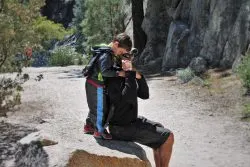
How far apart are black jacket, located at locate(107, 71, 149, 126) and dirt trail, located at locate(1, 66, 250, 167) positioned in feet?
1.39

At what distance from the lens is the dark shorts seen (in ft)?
18.9

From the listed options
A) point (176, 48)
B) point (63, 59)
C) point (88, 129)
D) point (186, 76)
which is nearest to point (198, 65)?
point (186, 76)

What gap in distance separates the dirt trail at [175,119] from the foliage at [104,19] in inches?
419

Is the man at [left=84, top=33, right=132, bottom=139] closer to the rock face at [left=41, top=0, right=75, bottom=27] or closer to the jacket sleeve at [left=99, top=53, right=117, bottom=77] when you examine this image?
the jacket sleeve at [left=99, top=53, right=117, bottom=77]

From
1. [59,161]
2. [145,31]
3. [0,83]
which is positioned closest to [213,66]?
[145,31]

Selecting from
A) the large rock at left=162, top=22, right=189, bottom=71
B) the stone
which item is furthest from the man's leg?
the large rock at left=162, top=22, right=189, bottom=71

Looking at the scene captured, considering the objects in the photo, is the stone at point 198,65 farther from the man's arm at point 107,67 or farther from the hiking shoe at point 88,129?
the man's arm at point 107,67

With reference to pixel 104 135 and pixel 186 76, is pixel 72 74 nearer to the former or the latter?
pixel 186 76

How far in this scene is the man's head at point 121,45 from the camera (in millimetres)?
5703

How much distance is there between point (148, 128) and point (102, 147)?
0.51 metres

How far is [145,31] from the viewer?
22047 millimetres

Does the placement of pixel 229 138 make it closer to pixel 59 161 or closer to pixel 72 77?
pixel 59 161

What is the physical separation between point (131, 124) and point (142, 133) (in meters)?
0.14

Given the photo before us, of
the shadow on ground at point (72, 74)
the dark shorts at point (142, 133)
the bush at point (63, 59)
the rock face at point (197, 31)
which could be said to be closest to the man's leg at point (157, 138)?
the dark shorts at point (142, 133)
